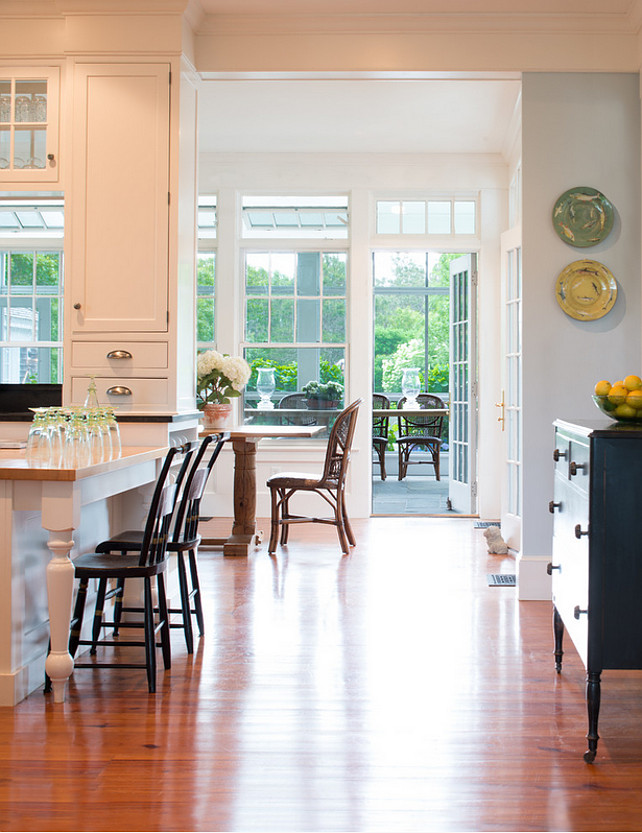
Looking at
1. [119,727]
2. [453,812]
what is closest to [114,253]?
[119,727]

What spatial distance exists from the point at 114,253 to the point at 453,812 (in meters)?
3.19

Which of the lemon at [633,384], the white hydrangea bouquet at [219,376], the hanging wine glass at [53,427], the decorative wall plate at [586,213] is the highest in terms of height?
the decorative wall plate at [586,213]

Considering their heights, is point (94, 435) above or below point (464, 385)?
below

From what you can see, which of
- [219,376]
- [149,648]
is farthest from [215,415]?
[149,648]

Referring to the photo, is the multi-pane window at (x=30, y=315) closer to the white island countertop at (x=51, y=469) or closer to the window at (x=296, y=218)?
the window at (x=296, y=218)

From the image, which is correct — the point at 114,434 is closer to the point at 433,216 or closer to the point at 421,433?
the point at 433,216

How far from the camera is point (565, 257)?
4.63 m

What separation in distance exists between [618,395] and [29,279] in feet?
17.0

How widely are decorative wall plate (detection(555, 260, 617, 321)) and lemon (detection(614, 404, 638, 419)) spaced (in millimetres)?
2018

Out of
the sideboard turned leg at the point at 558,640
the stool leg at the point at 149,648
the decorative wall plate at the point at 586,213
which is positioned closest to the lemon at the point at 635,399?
the sideboard turned leg at the point at 558,640

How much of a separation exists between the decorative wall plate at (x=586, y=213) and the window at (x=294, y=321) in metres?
2.95

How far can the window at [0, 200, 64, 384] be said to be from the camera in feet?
20.8

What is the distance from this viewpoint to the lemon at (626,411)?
8.85 ft

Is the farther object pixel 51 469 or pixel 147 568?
pixel 147 568
